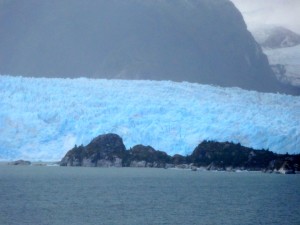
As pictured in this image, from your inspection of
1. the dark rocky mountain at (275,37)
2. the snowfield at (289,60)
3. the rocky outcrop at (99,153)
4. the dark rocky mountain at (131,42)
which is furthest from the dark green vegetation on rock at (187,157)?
the dark rocky mountain at (275,37)

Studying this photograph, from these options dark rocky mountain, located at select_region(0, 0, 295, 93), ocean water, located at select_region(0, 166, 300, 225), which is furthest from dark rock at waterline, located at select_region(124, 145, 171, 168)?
dark rocky mountain, located at select_region(0, 0, 295, 93)

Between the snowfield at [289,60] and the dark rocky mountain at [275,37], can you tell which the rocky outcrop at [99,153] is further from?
the dark rocky mountain at [275,37]

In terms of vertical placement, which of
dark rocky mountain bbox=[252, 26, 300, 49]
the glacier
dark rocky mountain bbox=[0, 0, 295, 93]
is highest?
dark rocky mountain bbox=[252, 26, 300, 49]

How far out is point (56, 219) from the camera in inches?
575

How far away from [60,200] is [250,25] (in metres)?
25.5

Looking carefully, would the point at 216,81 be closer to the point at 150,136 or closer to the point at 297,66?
the point at 297,66

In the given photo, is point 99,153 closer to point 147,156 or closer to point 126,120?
Result: point 126,120

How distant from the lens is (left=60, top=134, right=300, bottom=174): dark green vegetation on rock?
24.3 meters

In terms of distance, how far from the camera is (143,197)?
1809 cm

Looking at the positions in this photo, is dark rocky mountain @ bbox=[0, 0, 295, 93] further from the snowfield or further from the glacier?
the glacier

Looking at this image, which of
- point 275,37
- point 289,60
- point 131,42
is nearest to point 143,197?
point 131,42

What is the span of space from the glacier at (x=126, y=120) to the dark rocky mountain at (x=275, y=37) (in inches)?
507

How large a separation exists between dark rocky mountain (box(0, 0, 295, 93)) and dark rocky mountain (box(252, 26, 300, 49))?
12.1ft

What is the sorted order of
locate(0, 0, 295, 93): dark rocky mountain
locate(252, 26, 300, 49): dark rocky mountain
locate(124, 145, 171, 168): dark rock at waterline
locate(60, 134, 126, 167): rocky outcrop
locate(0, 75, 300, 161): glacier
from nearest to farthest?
locate(60, 134, 126, 167): rocky outcrop, locate(0, 75, 300, 161): glacier, locate(124, 145, 171, 168): dark rock at waterline, locate(0, 0, 295, 93): dark rocky mountain, locate(252, 26, 300, 49): dark rocky mountain
